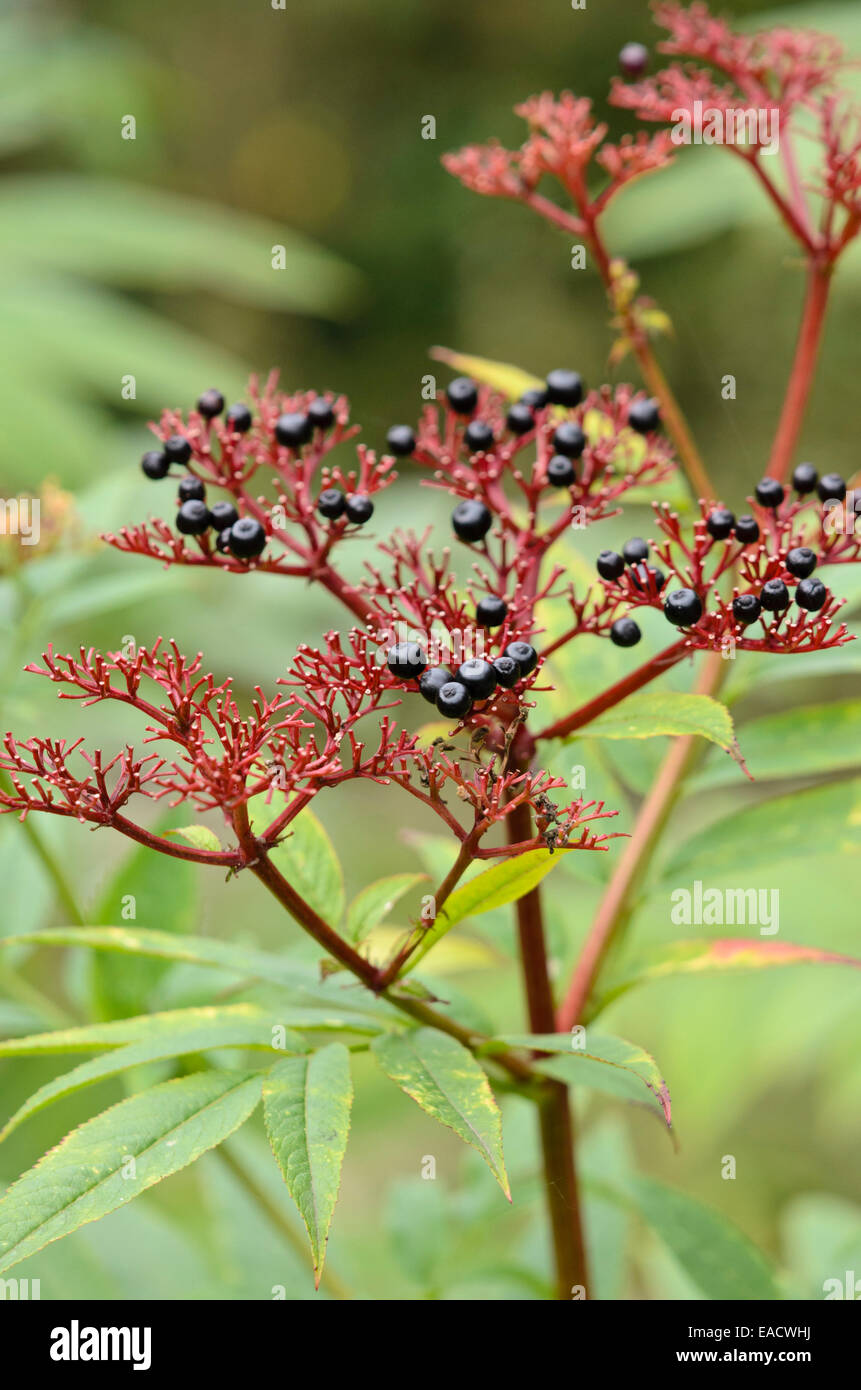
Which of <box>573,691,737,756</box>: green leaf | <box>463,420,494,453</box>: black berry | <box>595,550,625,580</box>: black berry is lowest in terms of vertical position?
<box>573,691,737,756</box>: green leaf

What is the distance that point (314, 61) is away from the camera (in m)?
8.06

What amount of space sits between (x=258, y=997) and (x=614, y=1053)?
15.1 inches

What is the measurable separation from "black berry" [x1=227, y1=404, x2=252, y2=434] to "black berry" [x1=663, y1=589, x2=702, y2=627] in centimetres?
42

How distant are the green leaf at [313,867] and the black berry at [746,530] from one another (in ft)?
1.27

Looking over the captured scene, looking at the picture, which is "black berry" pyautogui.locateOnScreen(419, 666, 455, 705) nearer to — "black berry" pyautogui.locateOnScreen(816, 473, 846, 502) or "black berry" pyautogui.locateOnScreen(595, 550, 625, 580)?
"black berry" pyautogui.locateOnScreen(595, 550, 625, 580)

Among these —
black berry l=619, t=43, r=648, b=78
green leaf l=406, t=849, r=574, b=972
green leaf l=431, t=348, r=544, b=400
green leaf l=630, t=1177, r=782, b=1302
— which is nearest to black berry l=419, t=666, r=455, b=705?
green leaf l=406, t=849, r=574, b=972

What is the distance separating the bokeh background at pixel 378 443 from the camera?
1407 mm

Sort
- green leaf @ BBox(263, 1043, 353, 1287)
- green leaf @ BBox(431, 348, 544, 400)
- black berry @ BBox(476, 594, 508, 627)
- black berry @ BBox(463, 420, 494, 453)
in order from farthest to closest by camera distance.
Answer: green leaf @ BBox(431, 348, 544, 400) < black berry @ BBox(463, 420, 494, 453) < black berry @ BBox(476, 594, 508, 627) < green leaf @ BBox(263, 1043, 353, 1287)

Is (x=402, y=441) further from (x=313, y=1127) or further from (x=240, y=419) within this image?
(x=313, y=1127)

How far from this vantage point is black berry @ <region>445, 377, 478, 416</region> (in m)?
1.11

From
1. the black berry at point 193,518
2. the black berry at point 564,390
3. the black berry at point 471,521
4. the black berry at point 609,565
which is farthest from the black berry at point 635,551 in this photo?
the black berry at point 193,518

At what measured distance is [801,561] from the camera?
0.88 metres

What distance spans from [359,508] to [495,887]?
1.08 feet
